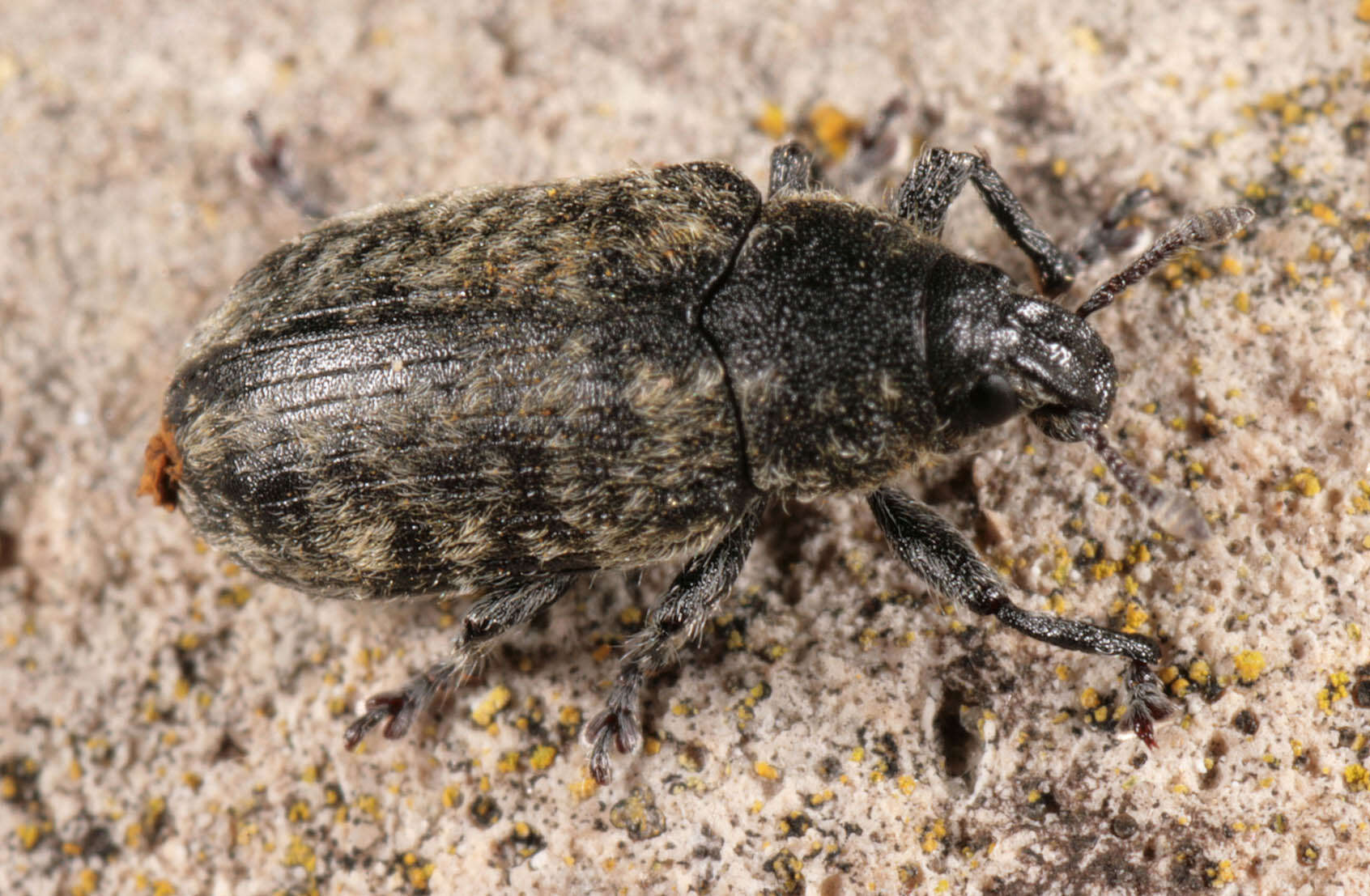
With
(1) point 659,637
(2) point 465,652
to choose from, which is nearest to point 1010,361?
(1) point 659,637

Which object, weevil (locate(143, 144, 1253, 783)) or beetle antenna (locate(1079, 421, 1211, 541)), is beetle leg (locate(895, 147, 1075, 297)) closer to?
weevil (locate(143, 144, 1253, 783))

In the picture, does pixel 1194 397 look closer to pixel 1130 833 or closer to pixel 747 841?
pixel 1130 833

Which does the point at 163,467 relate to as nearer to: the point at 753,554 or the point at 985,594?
the point at 753,554

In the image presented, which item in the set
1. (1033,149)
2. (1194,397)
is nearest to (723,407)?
(1194,397)

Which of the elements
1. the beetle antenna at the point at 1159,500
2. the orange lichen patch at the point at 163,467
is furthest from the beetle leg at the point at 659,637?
the orange lichen patch at the point at 163,467

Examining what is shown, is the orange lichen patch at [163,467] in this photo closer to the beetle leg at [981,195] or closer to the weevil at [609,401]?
the weevil at [609,401]

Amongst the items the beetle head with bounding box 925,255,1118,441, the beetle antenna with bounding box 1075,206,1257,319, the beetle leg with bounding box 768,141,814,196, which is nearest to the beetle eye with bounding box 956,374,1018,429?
the beetle head with bounding box 925,255,1118,441
